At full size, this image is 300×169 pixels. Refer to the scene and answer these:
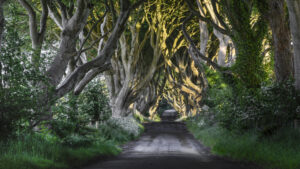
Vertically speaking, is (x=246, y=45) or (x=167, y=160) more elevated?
(x=246, y=45)

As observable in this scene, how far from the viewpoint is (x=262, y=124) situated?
1232 centimetres

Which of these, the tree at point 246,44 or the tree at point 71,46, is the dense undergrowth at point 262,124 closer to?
the tree at point 246,44

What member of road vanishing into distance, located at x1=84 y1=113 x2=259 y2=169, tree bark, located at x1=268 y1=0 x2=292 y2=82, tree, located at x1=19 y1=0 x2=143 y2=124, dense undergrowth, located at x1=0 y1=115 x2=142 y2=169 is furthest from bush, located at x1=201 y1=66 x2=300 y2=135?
tree, located at x1=19 y1=0 x2=143 y2=124

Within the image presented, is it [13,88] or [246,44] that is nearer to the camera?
[13,88]

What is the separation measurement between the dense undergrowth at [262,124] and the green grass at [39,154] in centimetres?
520

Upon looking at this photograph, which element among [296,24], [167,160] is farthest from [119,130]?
[296,24]

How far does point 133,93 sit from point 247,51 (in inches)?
601

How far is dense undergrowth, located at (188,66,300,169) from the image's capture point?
9.02 meters

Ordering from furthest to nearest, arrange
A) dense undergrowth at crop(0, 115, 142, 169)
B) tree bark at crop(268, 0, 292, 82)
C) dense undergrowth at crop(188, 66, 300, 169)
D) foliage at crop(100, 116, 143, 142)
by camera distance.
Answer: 1. foliage at crop(100, 116, 143, 142)
2. tree bark at crop(268, 0, 292, 82)
3. dense undergrowth at crop(188, 66, 300, 169)
4. dense undergrowth at crop(0, 115, 142, 169)

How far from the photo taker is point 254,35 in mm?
14258

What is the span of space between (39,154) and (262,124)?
26.0ft

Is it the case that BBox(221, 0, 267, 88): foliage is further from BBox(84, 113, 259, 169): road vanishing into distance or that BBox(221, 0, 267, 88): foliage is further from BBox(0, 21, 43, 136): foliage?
BBox(0, 21, 43, 136): foliage

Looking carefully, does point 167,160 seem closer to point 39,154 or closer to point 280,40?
point 39,154

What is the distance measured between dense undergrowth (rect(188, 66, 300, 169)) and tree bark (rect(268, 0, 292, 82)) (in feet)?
2.66
